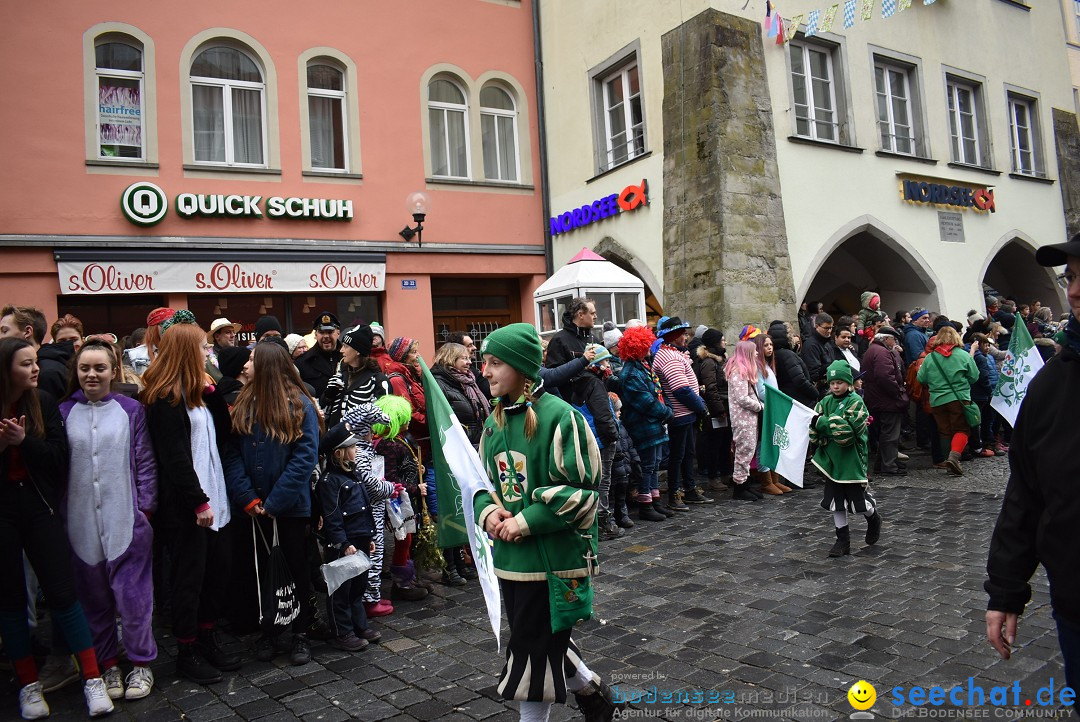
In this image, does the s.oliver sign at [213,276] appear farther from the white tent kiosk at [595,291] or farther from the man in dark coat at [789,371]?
the man in dark coat at [789,371]

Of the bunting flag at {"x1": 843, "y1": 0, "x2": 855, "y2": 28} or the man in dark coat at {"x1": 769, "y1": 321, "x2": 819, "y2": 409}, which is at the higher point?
the bunting flag at {"x1": 843, "y1": 0, "x2": 855, "y2": 28}

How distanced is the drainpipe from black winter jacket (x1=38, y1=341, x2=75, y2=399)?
10459 millimetres

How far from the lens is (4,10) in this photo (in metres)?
10.9

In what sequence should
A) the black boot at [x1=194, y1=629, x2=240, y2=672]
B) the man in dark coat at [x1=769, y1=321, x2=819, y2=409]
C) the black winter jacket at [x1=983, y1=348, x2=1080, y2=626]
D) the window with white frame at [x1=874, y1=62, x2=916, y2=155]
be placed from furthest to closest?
1. the window with white frame at [x1=874, y1=62, x2=916, y2=155]
2. the man in dark coat at [x1=769, y1=321, x2=819, y2=409]
3. the black boot at [x1=194, y1=629, x2=240, y2=672]
4. the black winter jacket at [x1=983, y1=348, x2=1080, y2=626]

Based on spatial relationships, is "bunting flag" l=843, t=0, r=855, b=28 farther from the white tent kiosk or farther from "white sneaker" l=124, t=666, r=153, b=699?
"white sneaker" l=124, t=666, r=153, b=699

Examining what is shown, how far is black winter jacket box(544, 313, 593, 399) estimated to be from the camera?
276 inches

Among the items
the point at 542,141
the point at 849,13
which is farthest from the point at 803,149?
the point at 542,141

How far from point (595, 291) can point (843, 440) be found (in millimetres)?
5482

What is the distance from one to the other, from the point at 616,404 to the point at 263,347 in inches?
152

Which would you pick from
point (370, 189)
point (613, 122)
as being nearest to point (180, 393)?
point (370, 189)

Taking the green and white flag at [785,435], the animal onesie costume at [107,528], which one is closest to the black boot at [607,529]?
the green and white flag at [785,435]

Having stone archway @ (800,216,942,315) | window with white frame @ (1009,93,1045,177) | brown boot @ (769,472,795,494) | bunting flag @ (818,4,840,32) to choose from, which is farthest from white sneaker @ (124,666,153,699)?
window with white frame @ (1009,93,1045,177)

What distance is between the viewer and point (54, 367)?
5254 millimetres

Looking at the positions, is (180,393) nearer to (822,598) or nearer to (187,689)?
(187,689)
